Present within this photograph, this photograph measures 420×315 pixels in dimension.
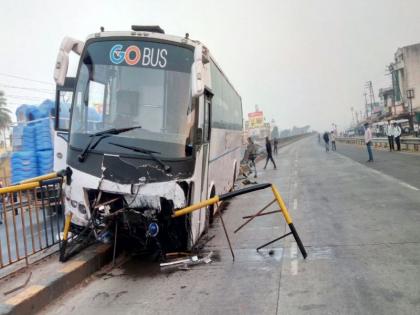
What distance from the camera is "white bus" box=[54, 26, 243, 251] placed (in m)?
6.09

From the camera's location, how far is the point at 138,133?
20.7ft

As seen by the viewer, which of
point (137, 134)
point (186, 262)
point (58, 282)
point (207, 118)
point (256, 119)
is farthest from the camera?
point (256, 119)

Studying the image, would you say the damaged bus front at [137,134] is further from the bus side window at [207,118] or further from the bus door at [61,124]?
the bus door at [61,124]

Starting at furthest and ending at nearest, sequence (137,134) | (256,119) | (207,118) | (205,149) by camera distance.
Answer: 1. (256,119)
2. (207,118)
3. (205,149)
4. (137,134)

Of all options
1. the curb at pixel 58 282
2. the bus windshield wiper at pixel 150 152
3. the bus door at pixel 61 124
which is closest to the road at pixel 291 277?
Answer: the curb at pixel 58 282

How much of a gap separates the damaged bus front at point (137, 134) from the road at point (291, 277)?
0.84 metres

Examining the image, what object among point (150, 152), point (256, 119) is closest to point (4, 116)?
point (256, 119)

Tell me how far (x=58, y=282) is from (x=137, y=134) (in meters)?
2.34

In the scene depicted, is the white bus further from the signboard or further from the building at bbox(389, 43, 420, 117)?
the signboard

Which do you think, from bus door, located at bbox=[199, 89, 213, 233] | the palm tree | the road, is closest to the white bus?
bus door, located at bbox=[199, 89, 213, 233]

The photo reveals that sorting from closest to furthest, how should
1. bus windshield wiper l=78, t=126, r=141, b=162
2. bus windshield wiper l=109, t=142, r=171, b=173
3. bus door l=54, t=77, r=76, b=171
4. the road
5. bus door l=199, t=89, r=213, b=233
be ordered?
the road, bus windshield wiper l=109, t=142, r=171, b=173, bus windshield wiper l=78, t=126, r=141, b=162, bus door l=199, t=89, r=213, b=233, bus door l=54, t=77, r=76, b=171

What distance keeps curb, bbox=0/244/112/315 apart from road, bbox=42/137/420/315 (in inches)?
5.4

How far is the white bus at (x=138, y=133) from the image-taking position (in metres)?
6.09

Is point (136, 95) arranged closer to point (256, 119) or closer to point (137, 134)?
point (137, 134)
